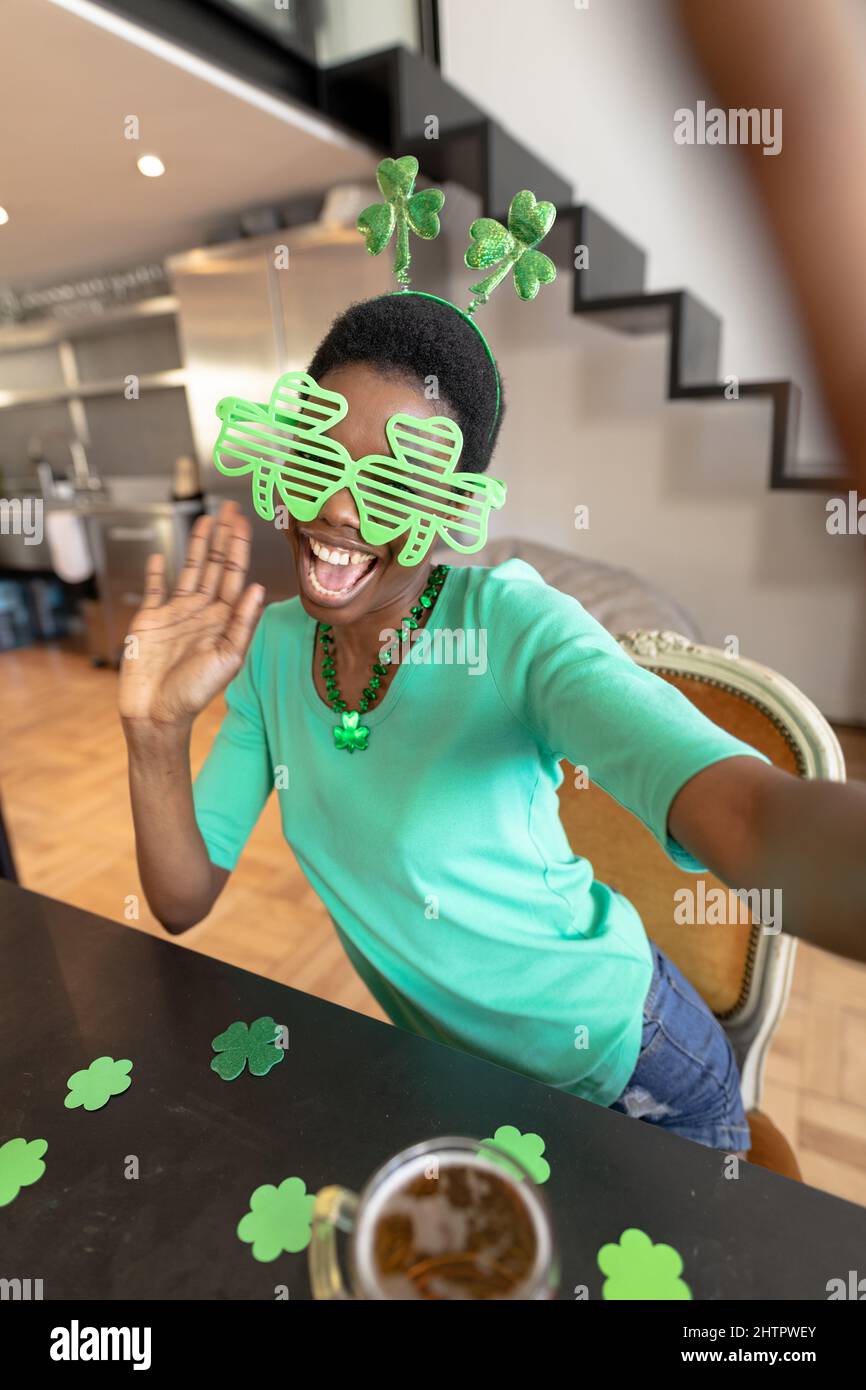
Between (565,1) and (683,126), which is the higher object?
(565,1)

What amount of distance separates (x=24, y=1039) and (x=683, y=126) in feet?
10.7

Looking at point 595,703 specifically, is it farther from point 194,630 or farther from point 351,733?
point 194,630

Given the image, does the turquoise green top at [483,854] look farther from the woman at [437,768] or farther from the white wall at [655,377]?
the white wall at [655,377]

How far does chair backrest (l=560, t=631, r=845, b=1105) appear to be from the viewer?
2.62 ft

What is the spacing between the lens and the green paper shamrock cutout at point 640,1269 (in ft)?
1.38

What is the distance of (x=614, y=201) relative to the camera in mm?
2836

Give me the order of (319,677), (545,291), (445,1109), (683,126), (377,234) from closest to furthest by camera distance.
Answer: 1. (445,1109)
2. (377,234)
3. (319,677)
4. (683,126)
5. (545,291)

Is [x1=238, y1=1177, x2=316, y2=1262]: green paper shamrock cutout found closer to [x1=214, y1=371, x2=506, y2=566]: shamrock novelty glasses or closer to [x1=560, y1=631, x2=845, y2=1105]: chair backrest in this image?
[x1=214, y1=371, x2=506, y2=566]: shamrock novelty glasses

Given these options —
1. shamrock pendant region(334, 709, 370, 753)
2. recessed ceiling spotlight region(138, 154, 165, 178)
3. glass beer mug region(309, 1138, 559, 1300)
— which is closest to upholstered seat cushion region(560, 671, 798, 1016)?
shamrock pendant region(334, 709, 370, 753)

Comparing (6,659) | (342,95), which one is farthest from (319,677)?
(6,659)

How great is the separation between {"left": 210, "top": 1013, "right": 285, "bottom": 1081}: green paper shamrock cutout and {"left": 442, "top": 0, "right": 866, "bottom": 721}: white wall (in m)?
2.56

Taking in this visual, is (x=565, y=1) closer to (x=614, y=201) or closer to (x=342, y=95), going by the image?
(x=614, y=201)

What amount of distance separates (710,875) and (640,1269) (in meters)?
0.52

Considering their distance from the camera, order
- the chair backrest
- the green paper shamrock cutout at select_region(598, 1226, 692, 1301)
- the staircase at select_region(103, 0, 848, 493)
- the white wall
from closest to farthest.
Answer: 1. the green paper shamrock cutout at select_region(598, 1226, 692, 1301)
2. the chair backrest
3. the staircase at select_region(103, 0, 848, 493)
4. the white wall
